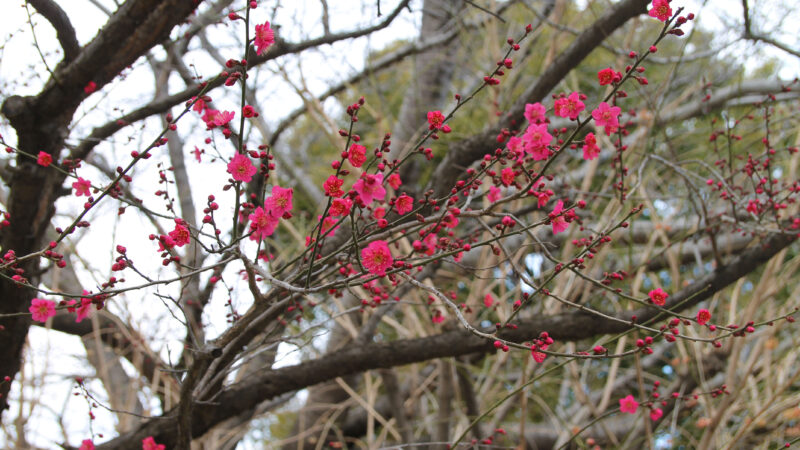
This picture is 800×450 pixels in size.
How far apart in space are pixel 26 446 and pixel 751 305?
11.3 ft

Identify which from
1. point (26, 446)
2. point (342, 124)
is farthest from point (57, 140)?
point (342, 124)

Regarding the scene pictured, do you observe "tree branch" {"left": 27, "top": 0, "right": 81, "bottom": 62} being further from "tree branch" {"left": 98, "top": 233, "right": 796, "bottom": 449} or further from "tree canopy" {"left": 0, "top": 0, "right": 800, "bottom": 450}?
"tree branch" {"left": 98, "top": 233, "right": 796, "bottom": 449}

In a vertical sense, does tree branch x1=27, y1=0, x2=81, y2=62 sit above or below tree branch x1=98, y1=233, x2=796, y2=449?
above

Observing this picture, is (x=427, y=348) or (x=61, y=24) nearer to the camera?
(x=61, y=24)

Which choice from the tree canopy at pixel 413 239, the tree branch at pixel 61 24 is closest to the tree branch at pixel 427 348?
the tree canopy at pixel 413 239

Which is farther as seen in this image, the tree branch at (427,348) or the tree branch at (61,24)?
the tree branch at (427,348)

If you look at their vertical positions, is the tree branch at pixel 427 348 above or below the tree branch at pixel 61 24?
below

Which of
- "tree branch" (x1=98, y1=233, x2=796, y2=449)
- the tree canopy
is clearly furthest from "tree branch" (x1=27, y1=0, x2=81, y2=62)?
"tree branch" (x1=98, y1=233, x2=796, y2=449)

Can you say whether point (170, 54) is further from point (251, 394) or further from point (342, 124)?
point (342, 124)

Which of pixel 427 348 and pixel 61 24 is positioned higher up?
pixel 61 24

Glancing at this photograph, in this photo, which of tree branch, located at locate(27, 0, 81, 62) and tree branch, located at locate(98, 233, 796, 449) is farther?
tree branch, located at locate(98, 233, 796, 449)

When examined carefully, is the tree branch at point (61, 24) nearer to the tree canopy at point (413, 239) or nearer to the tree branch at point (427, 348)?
the tree canopy at point (413, 239)

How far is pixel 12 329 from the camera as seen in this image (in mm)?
2271

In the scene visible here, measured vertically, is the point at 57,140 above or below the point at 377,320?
above
